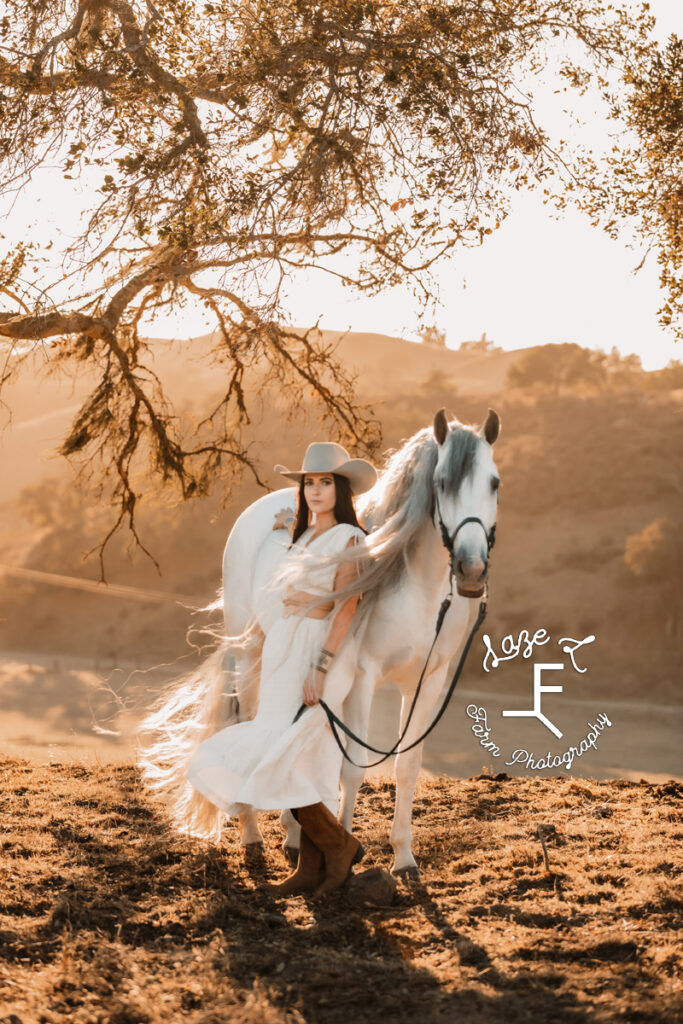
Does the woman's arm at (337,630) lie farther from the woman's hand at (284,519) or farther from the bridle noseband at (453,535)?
the woman's hand at (284,519)

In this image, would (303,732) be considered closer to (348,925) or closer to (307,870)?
(307,870)

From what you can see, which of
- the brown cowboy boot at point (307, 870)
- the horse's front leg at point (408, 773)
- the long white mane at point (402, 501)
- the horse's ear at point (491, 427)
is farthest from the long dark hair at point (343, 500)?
the brown cowboy boot at point (307, 870)

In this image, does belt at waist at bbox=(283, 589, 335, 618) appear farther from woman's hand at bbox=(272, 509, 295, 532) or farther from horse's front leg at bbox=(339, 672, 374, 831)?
woman's hand at bbox=(272, 509, 295, 532)

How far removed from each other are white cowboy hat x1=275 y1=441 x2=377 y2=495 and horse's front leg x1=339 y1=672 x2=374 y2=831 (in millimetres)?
864

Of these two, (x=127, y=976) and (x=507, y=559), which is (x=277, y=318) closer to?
(x=127, y=976)

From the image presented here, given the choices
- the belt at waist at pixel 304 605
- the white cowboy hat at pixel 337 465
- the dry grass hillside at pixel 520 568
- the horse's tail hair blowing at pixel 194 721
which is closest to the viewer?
the belt at waist at pixel 304 605

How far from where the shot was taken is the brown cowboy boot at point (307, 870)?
167 inches

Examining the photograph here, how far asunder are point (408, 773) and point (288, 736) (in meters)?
1.01

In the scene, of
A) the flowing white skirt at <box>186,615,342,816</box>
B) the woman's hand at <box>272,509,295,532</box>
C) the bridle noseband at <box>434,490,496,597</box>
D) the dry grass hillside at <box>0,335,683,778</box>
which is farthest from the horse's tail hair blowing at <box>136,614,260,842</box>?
the dry grass hillside at <box>0,335,683,778</box>

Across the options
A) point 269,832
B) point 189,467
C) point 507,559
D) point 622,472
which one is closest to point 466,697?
point 507,559

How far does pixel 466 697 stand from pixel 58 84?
29270 millimetres

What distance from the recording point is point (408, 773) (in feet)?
16.0

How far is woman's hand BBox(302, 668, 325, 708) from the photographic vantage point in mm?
4133

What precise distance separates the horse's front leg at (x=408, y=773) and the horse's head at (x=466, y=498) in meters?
0.89
